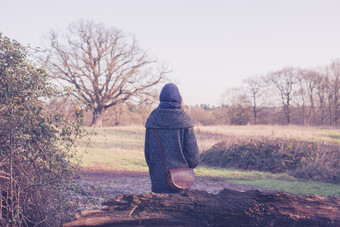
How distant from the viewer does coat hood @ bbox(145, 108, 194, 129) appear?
171 inches

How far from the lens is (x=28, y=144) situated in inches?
163

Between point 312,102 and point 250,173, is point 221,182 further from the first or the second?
point 312,102

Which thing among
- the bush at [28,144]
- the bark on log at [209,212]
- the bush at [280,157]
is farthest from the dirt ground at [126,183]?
the bark on log at [209,212]

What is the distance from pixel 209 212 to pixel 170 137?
130 centimetres

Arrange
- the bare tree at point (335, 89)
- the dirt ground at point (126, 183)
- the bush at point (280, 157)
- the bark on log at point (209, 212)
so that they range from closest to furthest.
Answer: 1. the bark on log at point (209, 212)
2. the dirt ground at point (126, 183)
3. the bush at point (280, 157)
4. the bare tree at point (335, 89)

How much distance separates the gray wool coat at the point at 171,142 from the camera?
438 centimetres

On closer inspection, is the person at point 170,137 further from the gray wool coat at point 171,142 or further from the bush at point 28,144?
the bush at point 28,144

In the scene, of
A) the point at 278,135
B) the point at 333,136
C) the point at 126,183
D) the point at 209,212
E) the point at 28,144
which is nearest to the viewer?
the point at 209,212

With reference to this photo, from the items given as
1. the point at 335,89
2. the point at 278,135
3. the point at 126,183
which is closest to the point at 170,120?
the point at 126,183

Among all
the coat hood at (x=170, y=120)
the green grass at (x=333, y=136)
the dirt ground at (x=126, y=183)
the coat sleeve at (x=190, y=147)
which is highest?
the coat hood at (x=170, y=120)

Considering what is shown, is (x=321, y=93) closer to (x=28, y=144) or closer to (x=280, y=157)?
(x=280, y=157)

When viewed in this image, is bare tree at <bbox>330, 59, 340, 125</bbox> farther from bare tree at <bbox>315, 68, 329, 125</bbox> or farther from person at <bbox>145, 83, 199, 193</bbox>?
person at <bbox>145, 83, 199, 193</bbox>

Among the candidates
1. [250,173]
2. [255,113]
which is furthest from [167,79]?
[250,173]

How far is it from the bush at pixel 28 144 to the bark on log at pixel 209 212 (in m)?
1.33
